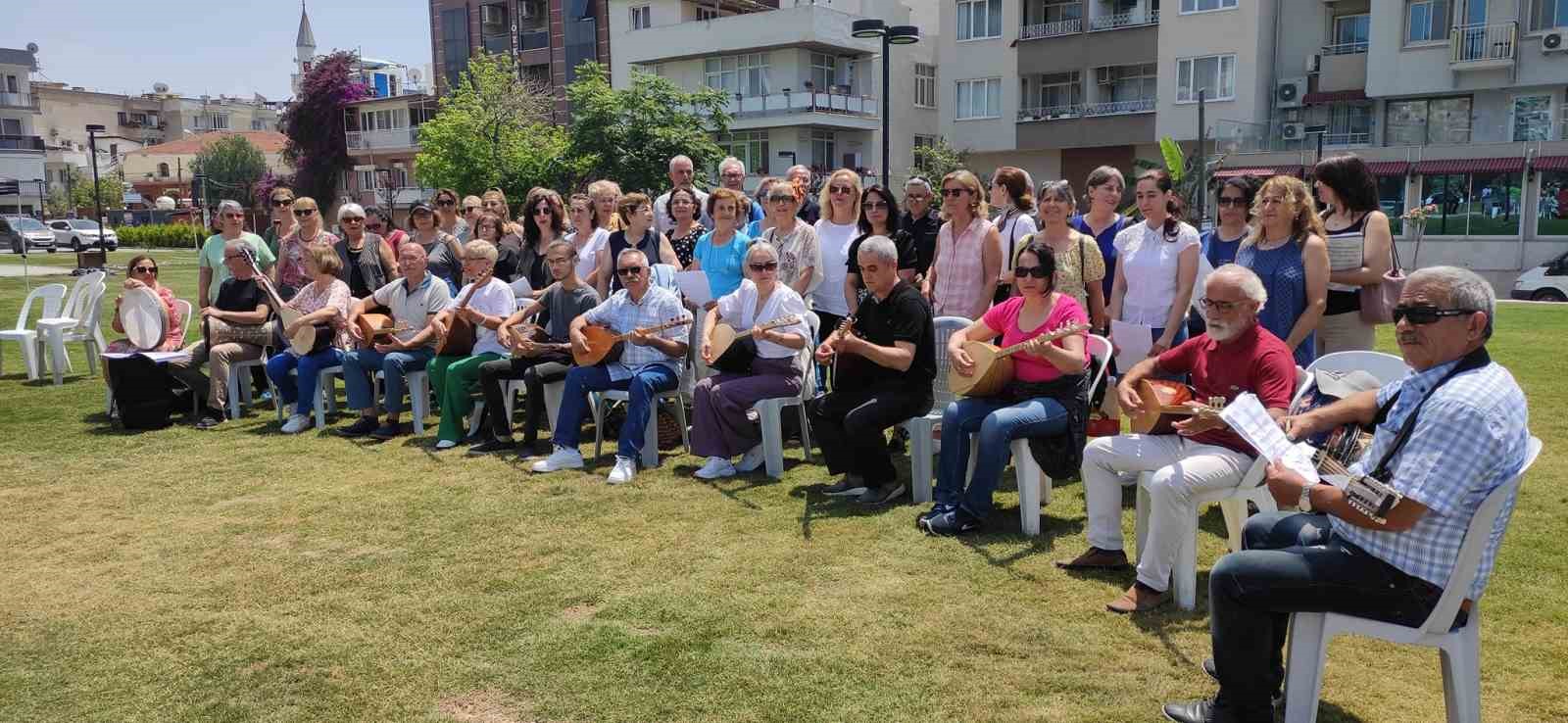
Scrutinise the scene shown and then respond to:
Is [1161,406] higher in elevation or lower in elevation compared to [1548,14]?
lower

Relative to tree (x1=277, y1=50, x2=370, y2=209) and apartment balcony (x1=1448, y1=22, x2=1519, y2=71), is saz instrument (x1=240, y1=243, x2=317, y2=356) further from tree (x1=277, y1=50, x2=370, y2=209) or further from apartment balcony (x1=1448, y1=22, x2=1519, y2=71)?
tree (x1=277, y1=50, x2=370, y2=209)

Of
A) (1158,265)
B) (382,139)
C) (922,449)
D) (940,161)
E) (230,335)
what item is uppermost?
(382,139)

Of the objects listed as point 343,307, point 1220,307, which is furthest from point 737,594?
point 343,307

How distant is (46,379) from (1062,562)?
11244mm

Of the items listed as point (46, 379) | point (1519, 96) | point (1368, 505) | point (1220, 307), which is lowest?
point (46, 379)

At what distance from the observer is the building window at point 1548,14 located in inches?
1095

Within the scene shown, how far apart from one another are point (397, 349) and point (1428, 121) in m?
30.4

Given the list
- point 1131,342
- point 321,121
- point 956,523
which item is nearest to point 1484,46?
point 1131,342

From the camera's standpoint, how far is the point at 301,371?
8.67 metres

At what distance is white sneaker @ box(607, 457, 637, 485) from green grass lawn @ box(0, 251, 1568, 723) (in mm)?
91

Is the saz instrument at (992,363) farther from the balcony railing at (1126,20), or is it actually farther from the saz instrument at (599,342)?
the balcony railing at (1126,20)

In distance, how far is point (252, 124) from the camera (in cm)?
10650

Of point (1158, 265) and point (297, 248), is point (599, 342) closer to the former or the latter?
point (1158, 265)

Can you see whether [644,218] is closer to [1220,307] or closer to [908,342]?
[908,342]
